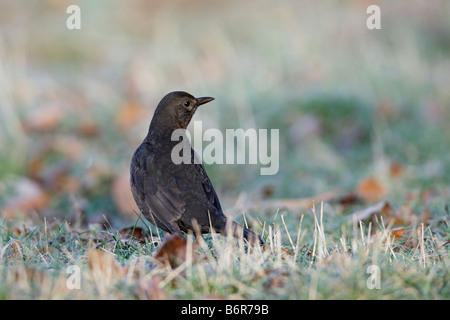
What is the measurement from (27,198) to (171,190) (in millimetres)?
2481

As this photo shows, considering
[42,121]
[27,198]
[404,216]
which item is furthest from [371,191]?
[42,121]

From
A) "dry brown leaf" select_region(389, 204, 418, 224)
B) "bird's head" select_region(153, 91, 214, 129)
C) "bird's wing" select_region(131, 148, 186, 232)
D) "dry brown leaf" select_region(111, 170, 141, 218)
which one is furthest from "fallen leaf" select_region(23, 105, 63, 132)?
"dry brown leaf" select_region(389, 204, 418, 224)

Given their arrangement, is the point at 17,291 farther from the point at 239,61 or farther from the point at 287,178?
the point at 239,61

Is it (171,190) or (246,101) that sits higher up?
(246,101)

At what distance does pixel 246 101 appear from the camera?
7.38 m

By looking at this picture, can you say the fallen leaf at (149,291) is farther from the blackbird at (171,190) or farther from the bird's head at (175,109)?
the bird's head at (175,109)

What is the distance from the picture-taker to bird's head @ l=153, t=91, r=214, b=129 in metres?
3.85

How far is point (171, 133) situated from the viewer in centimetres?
382

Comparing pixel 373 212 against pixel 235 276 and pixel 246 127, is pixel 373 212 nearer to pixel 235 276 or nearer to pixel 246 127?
pixel 235 276

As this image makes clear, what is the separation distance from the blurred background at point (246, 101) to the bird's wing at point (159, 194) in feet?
3.24

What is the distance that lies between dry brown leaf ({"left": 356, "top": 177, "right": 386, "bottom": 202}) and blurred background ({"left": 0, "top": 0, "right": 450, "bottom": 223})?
35 millimetres

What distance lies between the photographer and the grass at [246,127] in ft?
9.04

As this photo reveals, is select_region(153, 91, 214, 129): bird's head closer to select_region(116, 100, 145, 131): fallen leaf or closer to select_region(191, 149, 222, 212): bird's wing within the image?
select_region(191, 149, 222, 212): bird's wing
